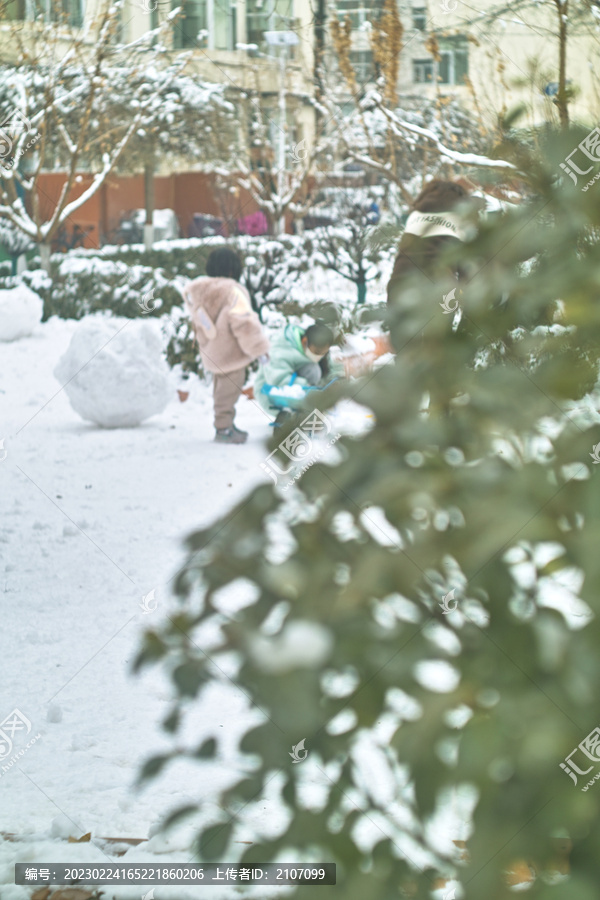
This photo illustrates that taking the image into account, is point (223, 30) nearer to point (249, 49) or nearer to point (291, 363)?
point (249, 49)

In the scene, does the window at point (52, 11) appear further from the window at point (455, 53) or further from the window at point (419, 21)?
the window at point (455, 53)

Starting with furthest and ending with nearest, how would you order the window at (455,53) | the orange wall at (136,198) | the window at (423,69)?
the orange wall at (136,198), the window at (423,69), the window at (455,53)

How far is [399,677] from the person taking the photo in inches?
31.1

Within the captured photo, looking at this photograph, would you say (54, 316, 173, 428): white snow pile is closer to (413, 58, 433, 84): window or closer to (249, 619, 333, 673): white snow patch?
(249, 619, 333, 673): white snow patch

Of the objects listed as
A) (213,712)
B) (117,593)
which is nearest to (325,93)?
(117,593)

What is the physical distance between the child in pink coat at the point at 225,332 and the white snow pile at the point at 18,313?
176 inches

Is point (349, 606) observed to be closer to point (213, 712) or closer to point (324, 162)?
point (213, 712)

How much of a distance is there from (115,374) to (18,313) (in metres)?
4.30

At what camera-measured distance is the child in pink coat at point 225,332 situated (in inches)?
264

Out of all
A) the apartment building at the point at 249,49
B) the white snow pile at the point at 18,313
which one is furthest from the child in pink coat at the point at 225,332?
the apartment building at the point at 249,49

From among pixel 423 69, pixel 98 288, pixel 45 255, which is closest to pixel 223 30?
pixel 423 69

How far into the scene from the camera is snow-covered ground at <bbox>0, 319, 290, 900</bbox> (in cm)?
235

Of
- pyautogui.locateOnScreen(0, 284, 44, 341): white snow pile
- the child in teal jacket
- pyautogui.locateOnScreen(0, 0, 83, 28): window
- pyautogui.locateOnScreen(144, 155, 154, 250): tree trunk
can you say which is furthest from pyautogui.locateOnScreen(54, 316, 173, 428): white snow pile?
pyautogui.locateOnScreen(144, 155, 154, 250): tree trunk

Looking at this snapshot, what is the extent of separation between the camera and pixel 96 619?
146 inches
